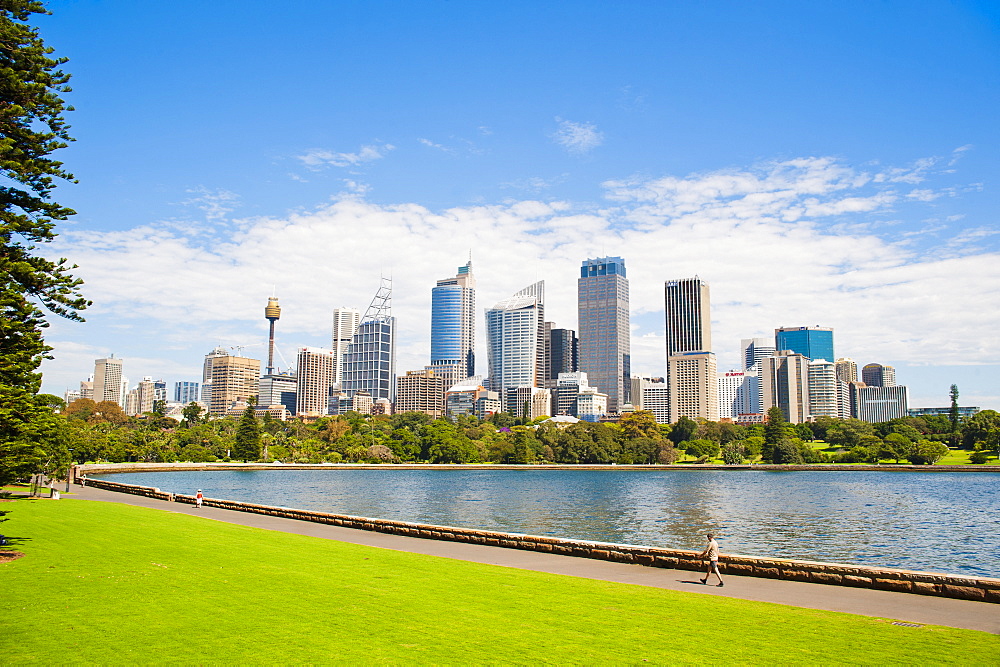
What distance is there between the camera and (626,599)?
15414 mm

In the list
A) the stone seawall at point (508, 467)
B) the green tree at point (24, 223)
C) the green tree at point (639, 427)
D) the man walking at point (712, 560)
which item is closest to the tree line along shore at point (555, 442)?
the green tree at point (639, 427)

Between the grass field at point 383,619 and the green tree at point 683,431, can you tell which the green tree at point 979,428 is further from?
the grass field at point 383,619

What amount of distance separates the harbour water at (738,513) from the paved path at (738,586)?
50.3 feet

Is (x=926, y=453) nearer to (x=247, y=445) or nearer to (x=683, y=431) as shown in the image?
(x=683, y=431)

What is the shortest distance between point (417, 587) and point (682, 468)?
147 meters

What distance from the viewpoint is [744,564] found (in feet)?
62.1

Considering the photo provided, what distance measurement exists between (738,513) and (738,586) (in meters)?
41.4

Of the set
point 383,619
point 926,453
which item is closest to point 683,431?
point 926,453

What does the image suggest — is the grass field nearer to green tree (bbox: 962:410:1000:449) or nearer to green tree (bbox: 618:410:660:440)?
green tree (bbox: 962:410:1000:449)

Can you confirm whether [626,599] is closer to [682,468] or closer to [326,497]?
[326,497]

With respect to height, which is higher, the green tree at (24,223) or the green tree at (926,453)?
the green tree at (24,223)

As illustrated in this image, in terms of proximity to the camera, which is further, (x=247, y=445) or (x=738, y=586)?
(x=247, y=445)

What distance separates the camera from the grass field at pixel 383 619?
1088cm

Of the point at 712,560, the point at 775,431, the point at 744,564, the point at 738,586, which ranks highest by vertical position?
the point at 775,431
